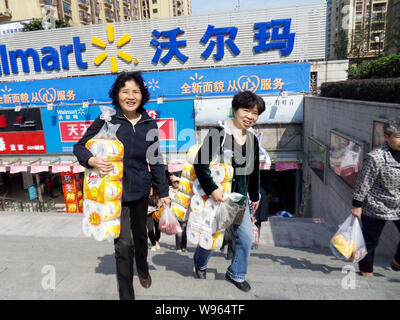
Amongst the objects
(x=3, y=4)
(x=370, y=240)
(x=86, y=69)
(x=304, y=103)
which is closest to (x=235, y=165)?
(x=370, y=240)

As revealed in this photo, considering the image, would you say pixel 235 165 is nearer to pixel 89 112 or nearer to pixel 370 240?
pixel 370 240

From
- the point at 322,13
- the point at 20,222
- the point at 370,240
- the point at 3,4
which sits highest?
the point at 3,4

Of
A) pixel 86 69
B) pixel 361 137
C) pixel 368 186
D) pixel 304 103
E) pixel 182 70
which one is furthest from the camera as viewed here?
→ pixel 86 69

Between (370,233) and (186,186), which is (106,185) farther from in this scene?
(370,233)

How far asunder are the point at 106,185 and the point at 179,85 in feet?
32.3

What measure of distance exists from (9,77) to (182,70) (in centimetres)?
874

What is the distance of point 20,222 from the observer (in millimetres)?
7082

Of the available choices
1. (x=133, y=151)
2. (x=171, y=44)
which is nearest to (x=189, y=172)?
(x=133, y=151)

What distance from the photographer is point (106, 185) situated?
235 cm

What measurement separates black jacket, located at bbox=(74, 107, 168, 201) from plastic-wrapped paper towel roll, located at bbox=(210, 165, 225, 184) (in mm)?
561

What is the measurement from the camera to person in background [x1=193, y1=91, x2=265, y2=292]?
2.50 metres

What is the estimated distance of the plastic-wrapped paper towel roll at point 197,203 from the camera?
2656 mm

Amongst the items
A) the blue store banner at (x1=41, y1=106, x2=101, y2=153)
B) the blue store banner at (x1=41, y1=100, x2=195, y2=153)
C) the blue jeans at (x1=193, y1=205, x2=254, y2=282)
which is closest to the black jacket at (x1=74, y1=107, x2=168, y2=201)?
the blue jeans at (x1=193, y1=205, x2=254, y2=282)

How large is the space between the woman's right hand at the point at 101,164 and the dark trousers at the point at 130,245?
0.40m
